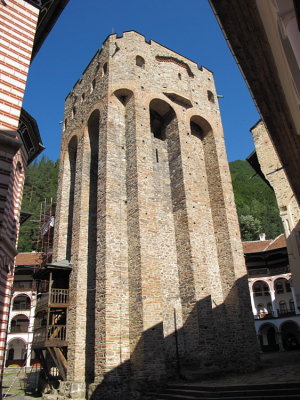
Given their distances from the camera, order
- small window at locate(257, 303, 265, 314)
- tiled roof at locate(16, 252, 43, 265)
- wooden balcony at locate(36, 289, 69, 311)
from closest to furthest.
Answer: wooden balcony at locate(36, 289, 69, 311)
tiled roof at locate(16, 252, 43, 265)
small window at locate(257, 303, 265, 314)

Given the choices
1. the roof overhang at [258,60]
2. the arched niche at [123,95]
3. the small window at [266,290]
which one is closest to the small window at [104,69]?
the arched niche at [123,95]

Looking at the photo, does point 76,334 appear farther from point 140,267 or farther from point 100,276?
point 140,267

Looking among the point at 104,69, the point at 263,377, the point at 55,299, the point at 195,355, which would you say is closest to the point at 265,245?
the point at 195,355

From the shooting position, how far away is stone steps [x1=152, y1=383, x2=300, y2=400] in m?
7.79

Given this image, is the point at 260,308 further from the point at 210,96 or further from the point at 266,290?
the point at 210,96

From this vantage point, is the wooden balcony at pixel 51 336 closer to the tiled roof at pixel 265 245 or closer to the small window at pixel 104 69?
the small window at pixel 104 69

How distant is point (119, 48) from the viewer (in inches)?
645

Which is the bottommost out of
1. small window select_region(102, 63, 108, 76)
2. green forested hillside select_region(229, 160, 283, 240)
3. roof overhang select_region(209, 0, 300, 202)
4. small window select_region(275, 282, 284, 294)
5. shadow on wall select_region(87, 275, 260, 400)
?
shadow on wall select_region(87, 275, 260, 400)

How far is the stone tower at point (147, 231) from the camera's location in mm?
11281

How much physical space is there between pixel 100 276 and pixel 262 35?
33.4 ft

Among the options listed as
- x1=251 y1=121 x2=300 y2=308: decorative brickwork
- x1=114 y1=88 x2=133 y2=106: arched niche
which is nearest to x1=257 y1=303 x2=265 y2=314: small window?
x1=251 y1=121 x2=300 y2=308: decorative brickwork

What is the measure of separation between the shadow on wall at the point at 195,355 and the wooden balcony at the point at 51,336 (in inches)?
101

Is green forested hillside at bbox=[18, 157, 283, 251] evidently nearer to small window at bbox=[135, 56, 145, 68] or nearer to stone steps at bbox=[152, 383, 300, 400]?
small window at bbox=[135, 56, 145, 68]

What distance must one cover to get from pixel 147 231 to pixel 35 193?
153 feet
